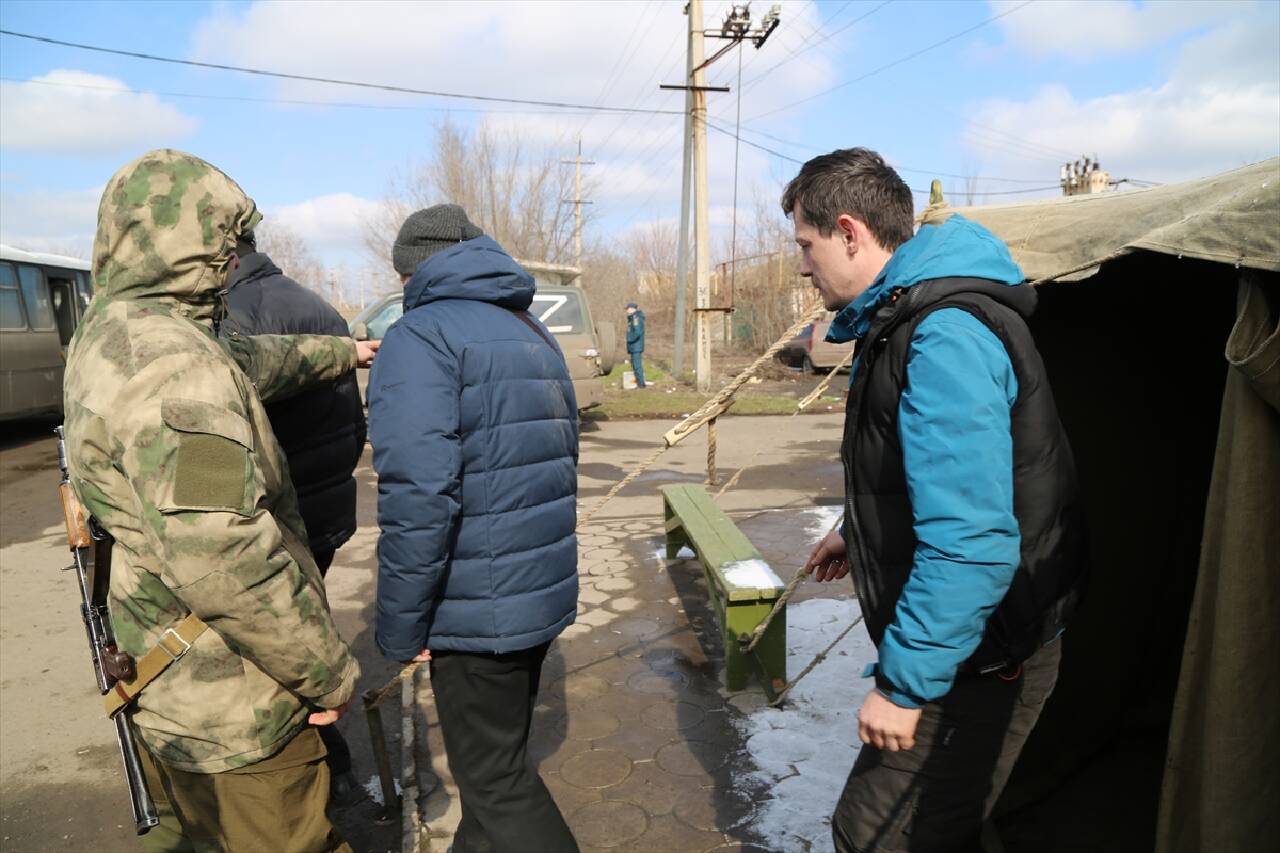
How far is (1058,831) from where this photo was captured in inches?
112

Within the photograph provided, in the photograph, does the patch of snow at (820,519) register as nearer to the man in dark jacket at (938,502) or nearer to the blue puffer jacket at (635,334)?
the man in dark jacket at (938,502)

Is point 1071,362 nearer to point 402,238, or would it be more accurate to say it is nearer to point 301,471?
point 402,238

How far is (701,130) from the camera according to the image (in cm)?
1678

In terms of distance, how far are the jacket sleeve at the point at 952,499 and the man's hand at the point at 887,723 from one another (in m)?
0.04

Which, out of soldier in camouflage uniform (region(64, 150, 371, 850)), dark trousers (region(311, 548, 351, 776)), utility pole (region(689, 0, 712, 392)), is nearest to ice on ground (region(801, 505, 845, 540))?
dark trousers (region(311, 548, 351, 776))

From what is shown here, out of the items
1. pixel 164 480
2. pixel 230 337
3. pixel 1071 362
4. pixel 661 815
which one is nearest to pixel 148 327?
pixel 164 480

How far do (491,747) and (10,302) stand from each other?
1285 cm

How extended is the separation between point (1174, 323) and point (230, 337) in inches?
121

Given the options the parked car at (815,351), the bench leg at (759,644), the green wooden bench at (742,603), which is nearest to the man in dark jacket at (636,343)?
the parked car at (815,351)

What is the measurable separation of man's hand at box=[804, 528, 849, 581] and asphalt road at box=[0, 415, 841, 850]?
1.72m

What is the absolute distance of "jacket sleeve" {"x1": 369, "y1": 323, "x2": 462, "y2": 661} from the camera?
2.00 metres

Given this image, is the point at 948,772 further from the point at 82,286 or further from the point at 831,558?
the point at 82,286

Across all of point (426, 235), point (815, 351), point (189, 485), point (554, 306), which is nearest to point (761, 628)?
point (426, 235)

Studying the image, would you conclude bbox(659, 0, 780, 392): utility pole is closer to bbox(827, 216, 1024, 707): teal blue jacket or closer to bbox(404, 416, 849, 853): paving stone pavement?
bbox(404, 416, 849, 853): paving stone pavement
